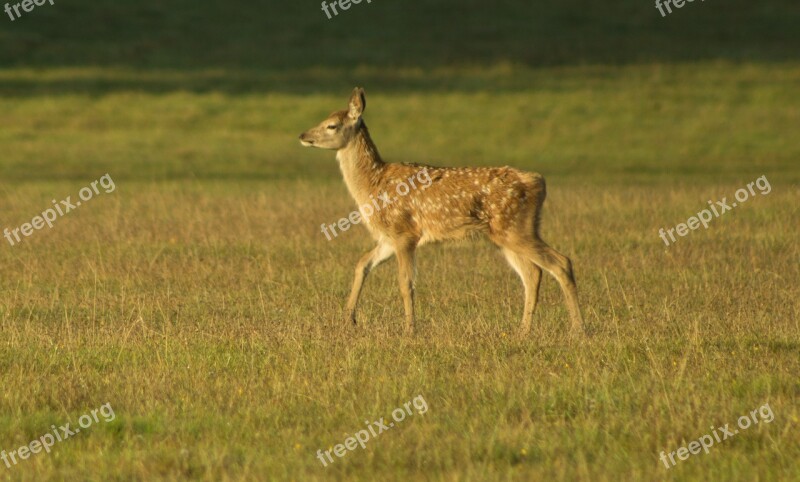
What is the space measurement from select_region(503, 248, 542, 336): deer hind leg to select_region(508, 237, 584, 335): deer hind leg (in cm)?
11

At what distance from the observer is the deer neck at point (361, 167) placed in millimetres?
12016

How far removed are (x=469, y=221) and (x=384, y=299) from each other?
1645 mm

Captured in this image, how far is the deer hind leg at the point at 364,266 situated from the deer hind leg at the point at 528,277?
3.23 feet

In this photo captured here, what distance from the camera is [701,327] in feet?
34.4

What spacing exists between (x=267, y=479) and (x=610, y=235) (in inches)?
417

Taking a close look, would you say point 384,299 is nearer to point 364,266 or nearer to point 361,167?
point 364,266

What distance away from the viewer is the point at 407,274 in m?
11.2

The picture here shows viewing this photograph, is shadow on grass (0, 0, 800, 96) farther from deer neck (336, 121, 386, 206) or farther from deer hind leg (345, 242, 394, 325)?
deer hind leg (345, 242, 394, 325)

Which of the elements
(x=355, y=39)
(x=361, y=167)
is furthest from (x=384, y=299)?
(x=355, y=39)

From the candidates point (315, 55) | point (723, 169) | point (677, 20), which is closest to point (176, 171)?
point (723, 169)

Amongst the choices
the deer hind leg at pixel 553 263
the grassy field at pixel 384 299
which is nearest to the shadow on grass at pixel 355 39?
the grassy field at pixel 384 299

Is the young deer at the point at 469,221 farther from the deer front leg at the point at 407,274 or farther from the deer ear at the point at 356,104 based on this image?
the deer ear at the point at 356,104

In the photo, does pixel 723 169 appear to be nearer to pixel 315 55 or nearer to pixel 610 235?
pixel 610 235

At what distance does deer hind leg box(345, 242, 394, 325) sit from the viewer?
1138cm
